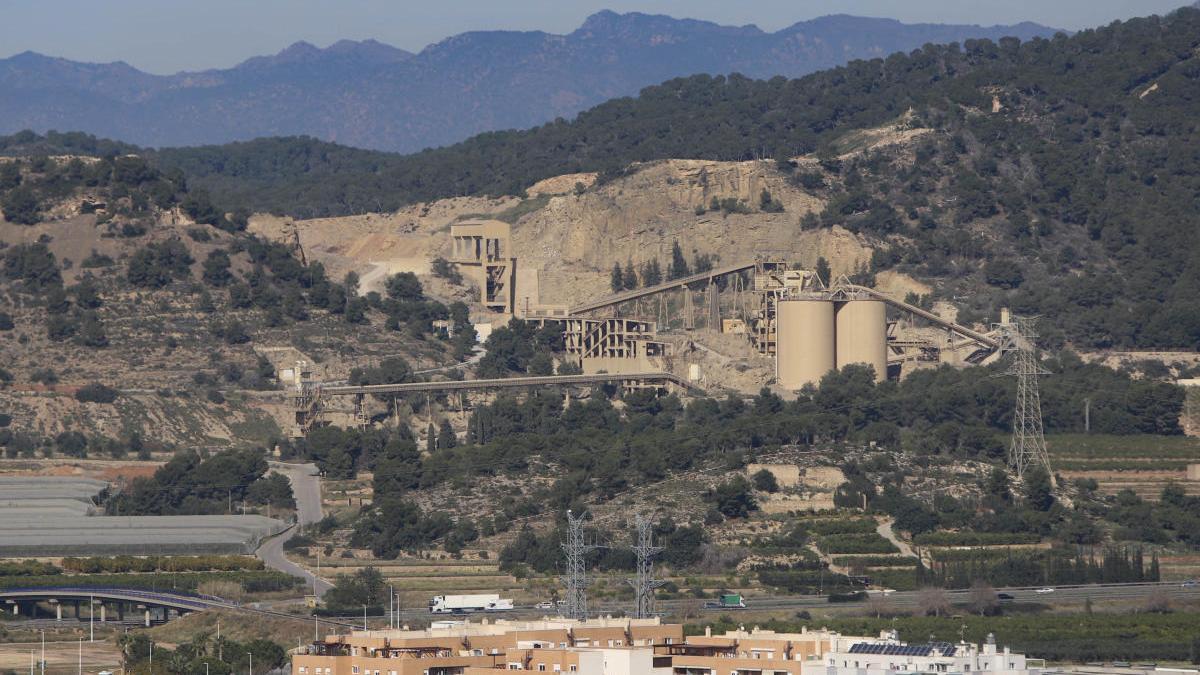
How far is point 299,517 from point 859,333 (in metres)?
32.7

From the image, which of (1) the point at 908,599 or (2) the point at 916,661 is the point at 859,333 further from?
(2) the point at 916,661

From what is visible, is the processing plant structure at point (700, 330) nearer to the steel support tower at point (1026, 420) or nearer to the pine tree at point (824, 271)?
the pine tree at point (824, 271)

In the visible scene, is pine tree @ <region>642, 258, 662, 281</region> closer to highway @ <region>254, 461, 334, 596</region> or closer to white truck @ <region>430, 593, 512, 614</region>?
highway @ <region>254, 461, 334, 596</region>

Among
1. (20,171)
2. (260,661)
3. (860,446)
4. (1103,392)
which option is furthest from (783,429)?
(20,171)

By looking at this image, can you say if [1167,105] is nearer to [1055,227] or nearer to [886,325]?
[1055,227]

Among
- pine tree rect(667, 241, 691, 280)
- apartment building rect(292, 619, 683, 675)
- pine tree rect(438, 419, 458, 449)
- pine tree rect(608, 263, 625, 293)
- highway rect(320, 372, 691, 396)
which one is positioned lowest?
apartment building rect(292, 619, 683, 675)

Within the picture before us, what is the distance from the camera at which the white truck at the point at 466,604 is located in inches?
4272

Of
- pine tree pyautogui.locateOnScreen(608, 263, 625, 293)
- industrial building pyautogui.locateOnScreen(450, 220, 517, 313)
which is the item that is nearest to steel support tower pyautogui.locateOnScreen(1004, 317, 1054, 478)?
pine tree pyautogui.locateOnScreen(608, 263, 625, 293)

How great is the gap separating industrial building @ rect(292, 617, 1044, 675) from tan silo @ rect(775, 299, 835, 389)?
67891 millimetres

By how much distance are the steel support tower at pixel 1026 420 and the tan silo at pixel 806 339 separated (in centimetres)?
1096

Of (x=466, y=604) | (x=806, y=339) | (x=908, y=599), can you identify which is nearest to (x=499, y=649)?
(x=466, y=604)

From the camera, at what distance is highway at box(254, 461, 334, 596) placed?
119 m

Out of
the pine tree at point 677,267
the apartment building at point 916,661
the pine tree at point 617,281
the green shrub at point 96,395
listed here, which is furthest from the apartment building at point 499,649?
the pine tree at point 617,281

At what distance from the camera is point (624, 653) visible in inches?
2899
